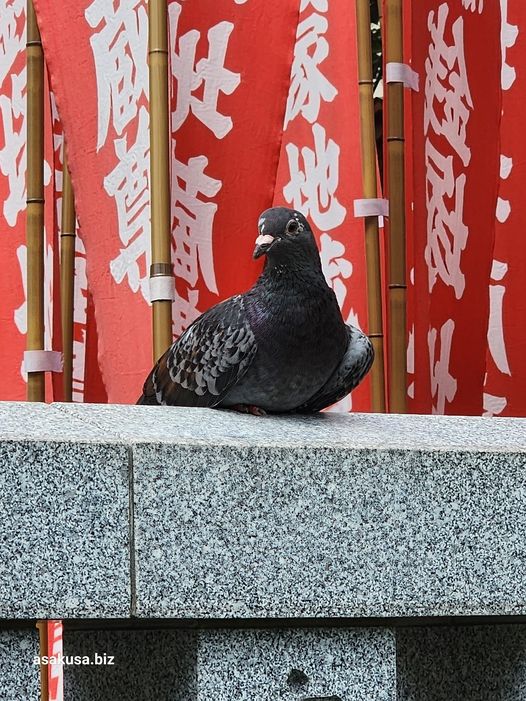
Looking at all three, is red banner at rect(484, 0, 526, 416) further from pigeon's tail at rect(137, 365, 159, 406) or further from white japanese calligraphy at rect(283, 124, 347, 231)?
pigeon's tail at rect(137, 365, 159, 406)

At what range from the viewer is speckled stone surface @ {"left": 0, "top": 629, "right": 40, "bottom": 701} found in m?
2.24

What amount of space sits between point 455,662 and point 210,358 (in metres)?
0.99

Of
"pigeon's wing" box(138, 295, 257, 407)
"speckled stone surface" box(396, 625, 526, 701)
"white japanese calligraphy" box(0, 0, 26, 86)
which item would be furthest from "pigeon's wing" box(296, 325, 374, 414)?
"white japanese calligraphy" box(0, 0, 26, 86)

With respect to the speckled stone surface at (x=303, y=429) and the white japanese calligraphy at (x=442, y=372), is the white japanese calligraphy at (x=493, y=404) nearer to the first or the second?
the white japanese calligraphy at (x=442, y=372)

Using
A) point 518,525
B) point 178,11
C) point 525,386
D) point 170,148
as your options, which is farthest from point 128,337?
point 518,525

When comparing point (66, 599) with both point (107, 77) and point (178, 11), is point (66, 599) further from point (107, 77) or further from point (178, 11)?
point (178, 11)

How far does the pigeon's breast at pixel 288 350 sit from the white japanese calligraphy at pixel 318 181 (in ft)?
5.53

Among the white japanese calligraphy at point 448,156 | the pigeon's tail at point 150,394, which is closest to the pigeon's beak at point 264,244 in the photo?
the pigeon's tail at point 150,394

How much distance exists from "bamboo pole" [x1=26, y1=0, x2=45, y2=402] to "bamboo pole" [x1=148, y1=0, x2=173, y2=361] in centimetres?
54

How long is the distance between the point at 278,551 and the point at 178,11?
2.70 m

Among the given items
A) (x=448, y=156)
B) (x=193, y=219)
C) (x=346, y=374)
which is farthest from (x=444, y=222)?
(x=346, y=374)

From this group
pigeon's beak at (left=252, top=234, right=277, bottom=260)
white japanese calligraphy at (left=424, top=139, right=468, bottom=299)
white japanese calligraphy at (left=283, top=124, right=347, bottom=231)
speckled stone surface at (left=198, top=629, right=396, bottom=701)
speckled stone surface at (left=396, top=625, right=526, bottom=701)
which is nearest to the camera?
speckled stone surface at (left=198, top=629, right=396, bottom=701)

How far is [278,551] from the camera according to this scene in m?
2.42

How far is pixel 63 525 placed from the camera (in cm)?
227
